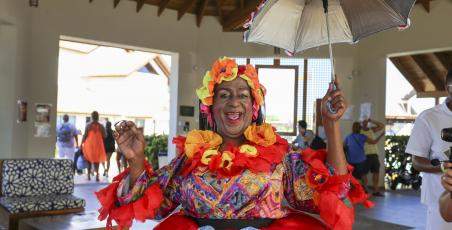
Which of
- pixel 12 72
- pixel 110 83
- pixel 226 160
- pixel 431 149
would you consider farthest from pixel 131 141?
pixel 110 83

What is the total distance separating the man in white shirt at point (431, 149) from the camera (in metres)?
2.40

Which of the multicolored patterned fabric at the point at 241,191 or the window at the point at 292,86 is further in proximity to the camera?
the window at the point at 292,86

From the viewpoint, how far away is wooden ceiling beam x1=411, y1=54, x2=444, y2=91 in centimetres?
1351

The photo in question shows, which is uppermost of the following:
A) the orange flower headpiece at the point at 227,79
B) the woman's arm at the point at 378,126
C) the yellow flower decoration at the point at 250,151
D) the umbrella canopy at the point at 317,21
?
the umbrella canopy at the point at 317,21

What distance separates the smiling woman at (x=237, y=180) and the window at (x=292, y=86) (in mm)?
9247

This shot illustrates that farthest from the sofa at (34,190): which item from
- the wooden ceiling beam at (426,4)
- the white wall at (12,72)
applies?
the wooden ceiling beam at (426,4)

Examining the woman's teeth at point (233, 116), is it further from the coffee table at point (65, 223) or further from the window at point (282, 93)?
the window at point (282, 93)

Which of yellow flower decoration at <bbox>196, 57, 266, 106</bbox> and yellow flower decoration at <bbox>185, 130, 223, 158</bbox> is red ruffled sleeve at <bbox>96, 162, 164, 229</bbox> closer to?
yellow flower decoration at <bbox>185, 130, 223, 158</bbox>

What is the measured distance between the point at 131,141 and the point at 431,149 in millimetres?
1568

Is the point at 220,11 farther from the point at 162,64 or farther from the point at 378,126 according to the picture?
the point at 162,64

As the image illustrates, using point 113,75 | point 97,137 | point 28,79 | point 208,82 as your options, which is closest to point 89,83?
point 113,75

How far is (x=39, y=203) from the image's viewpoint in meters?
5.16

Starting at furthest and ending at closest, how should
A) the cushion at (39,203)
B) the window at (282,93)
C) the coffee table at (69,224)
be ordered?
the window at (282,93)
the cushion at (39,203)
the coffee table at (69,224)

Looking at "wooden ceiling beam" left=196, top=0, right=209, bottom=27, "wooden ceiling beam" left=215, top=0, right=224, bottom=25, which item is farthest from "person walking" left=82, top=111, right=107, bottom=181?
"wooden ceiling beam" left=215, top=0, right=224, bottom=25
